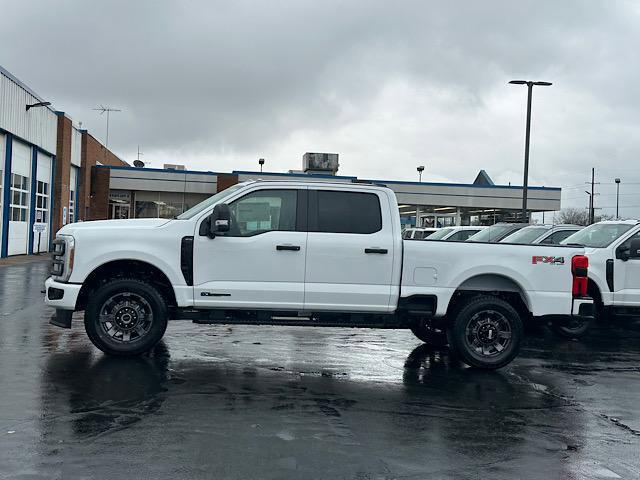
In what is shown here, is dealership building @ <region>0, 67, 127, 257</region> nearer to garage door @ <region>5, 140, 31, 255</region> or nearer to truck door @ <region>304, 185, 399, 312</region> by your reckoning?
garage door @ <region>5, 140, 31, 255</region>

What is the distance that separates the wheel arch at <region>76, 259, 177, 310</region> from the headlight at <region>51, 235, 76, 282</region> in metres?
0.27

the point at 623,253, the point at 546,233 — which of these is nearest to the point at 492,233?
the point at 546,233

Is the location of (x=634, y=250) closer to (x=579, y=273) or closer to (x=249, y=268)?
(x=579, y=273)

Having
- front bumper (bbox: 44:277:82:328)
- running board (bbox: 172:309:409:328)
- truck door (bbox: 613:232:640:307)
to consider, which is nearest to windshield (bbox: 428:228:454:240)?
truck door (bbox: 613:232:640:307)

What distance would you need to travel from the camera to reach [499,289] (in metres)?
9.01

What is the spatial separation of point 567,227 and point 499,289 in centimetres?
711

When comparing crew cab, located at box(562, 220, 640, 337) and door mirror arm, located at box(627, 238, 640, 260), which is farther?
crew cab, located at box(562, 220, 640, 337)

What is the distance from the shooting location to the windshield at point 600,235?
12.4 metres

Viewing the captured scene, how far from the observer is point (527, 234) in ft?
53.0

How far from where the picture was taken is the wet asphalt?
5.12 metres

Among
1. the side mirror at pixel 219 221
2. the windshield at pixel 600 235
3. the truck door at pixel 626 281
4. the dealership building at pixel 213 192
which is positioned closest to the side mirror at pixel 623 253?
the truck door at pixel 626 281

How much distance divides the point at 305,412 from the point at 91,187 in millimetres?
41688

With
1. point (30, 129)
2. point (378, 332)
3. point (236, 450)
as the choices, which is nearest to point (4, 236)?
point (30, 129)

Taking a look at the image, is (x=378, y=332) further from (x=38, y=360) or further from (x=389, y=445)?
(x=389, y=445)
